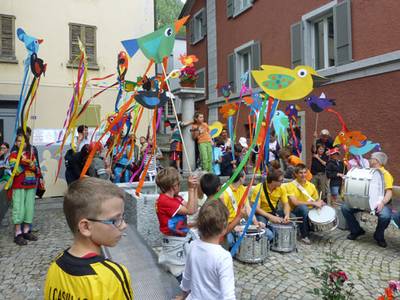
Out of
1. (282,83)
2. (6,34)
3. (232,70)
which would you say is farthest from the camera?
(232,70)

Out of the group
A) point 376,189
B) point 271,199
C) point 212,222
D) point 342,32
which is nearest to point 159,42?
point 271,199

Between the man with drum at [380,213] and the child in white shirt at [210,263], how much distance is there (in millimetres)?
3492

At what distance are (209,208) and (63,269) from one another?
1.16m

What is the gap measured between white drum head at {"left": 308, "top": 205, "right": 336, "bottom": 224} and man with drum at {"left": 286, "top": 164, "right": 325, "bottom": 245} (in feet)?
0.25

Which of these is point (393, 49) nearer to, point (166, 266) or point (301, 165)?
point (301, 165)

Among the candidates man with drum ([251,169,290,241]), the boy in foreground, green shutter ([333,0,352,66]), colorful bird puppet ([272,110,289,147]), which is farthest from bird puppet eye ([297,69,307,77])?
green shutter ([333,0,352,66])

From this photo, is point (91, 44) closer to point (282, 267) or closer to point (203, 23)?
point (203, 23)

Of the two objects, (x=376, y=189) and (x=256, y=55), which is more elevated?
(x=256, y=55)

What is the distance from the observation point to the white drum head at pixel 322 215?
491 cm

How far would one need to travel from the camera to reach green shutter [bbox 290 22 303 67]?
1183cm

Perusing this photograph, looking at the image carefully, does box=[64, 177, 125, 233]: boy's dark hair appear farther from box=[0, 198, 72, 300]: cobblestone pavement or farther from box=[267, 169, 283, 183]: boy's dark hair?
box=[267, 169, 283, 183]: boy's dark hair

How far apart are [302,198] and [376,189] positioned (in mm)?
988

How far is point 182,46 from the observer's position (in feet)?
99.6

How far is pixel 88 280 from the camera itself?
4.07 feet
